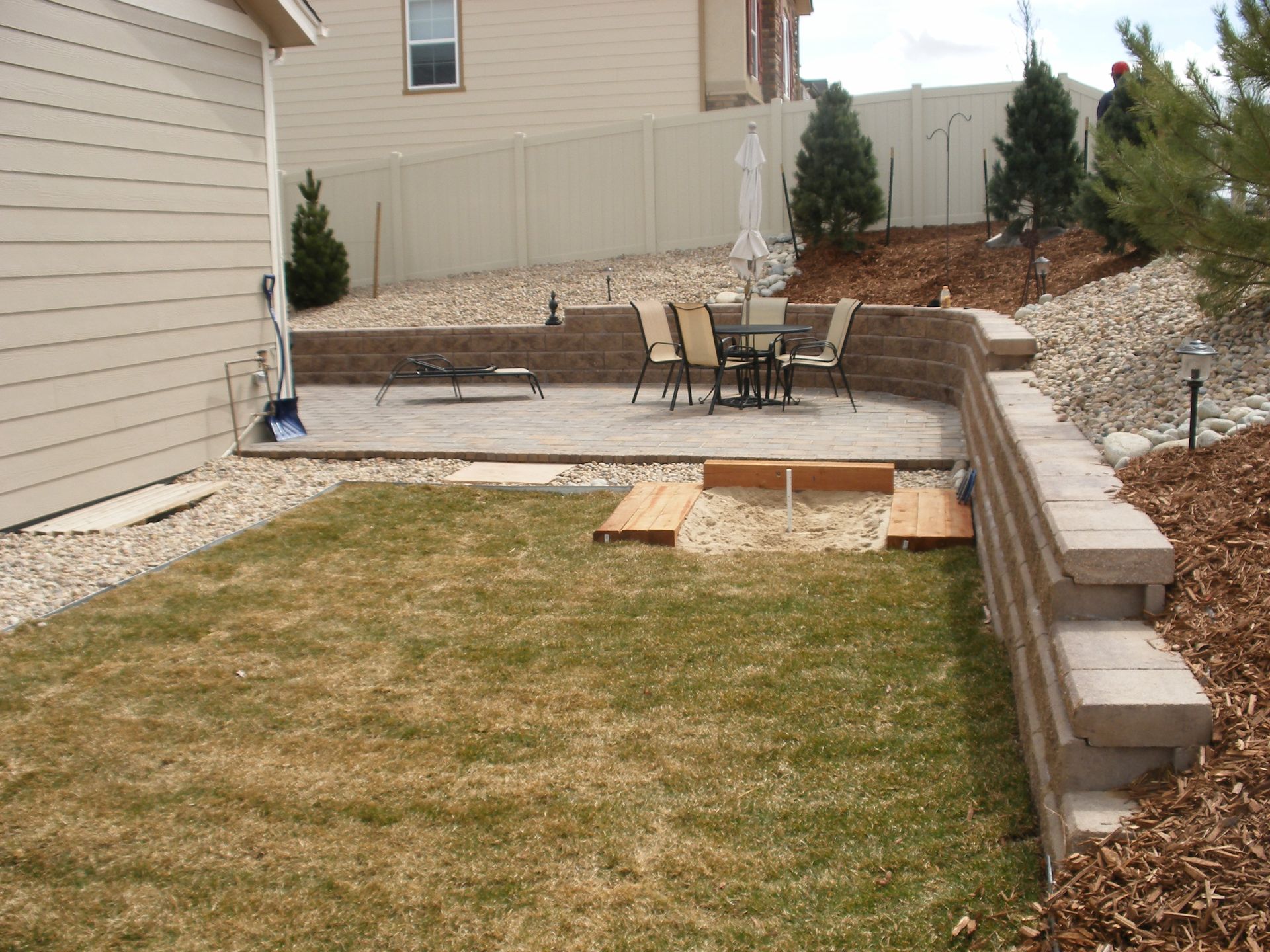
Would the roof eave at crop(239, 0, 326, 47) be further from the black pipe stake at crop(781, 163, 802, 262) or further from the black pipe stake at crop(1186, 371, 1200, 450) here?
the black pipe stake at crop(1186, 371, 1200, 450)

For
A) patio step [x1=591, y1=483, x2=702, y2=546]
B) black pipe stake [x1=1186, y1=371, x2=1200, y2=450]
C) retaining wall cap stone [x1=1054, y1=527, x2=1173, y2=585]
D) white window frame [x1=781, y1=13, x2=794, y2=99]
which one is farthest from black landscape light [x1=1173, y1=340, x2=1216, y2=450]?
white window frame [x1=781, y1=13, x2=794, y2=99]

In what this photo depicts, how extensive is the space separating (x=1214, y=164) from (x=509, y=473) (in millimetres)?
4339

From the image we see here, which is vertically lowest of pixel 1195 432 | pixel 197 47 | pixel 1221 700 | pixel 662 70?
pixel 1221 700

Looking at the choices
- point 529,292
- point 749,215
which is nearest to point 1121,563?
point 749,215

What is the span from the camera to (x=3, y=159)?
6074mm

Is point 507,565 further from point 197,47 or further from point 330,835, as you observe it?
point 197,47

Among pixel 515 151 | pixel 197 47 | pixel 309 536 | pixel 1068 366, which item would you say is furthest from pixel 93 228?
pixel 515 151

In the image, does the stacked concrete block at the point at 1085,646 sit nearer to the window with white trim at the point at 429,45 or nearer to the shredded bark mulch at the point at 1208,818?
the shredded bark mulch at the point at 1208,818

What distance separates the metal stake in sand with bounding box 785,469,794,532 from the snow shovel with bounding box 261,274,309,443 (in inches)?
164

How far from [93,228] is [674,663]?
472 cm

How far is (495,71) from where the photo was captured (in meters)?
17.0

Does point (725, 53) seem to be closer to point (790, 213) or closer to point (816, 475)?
point (790, 213)

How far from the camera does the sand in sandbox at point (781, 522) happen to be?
18.7 feet

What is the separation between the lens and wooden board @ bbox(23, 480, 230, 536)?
6.24 m
